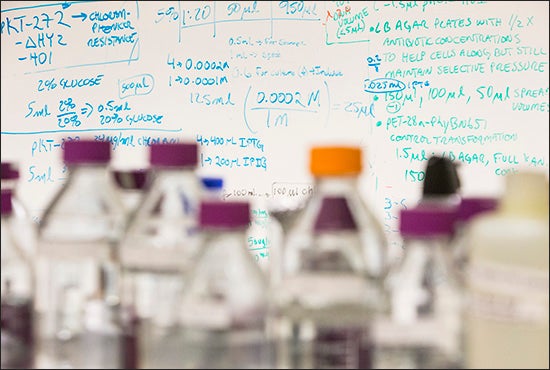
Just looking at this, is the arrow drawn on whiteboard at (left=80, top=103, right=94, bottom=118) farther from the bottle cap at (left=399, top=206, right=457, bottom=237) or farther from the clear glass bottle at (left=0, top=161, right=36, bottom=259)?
the bottle cap at (left=399, top=206, right=457, bottom=237)

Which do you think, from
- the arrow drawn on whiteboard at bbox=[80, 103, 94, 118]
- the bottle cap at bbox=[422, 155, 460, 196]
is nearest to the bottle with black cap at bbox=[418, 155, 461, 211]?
the bottle cap at bbox=[422, 155, 460, 196]

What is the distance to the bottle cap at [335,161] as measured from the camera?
68 centimetres

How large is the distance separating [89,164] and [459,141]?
1800 millimetres

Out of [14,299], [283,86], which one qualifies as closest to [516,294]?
[14,299]

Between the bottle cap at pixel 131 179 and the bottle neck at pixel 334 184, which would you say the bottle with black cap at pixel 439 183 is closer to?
the bottle neck at pixel 334 184

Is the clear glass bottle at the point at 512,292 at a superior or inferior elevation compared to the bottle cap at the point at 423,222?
inferior

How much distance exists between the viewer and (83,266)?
757mm

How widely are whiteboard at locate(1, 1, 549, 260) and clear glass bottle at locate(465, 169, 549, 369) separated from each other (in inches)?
64.3

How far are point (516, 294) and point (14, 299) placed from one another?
0.51 meters

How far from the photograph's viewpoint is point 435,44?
7.84 feet

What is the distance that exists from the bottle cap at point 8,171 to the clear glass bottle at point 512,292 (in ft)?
1.74

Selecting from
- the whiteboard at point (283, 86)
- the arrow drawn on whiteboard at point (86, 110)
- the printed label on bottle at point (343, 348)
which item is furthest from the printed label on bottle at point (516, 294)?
the arrow drawn on whiteboard at point (86, 110)

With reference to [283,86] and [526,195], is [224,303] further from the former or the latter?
[283,86]

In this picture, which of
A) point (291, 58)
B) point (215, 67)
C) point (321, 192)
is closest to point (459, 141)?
point (291, 58)
